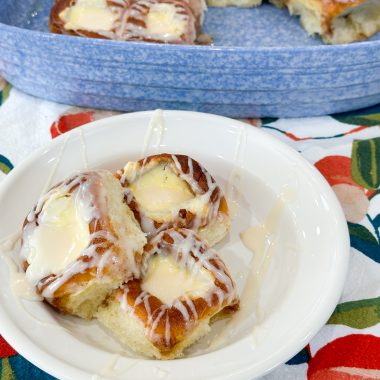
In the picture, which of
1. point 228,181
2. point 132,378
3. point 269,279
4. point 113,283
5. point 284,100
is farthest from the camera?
point 284,100

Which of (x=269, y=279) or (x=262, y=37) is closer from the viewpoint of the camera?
(x=269, y=279)

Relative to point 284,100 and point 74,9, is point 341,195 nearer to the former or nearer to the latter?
point 284,100

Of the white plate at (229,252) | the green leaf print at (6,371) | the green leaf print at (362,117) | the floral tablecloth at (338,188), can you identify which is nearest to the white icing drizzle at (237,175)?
the white plate at (229,252)

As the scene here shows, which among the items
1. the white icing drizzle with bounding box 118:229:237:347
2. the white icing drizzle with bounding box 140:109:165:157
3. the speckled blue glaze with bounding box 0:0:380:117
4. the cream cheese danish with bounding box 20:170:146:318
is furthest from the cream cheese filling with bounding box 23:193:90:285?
the speckled blue glaze with bounding box 0:0:380:117

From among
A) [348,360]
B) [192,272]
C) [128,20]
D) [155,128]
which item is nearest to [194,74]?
[155,128]

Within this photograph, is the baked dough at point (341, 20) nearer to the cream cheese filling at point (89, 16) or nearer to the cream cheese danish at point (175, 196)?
the cream cheese filling at point (89, 16)

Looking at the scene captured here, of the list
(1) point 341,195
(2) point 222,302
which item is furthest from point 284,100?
(2) point 222,302
